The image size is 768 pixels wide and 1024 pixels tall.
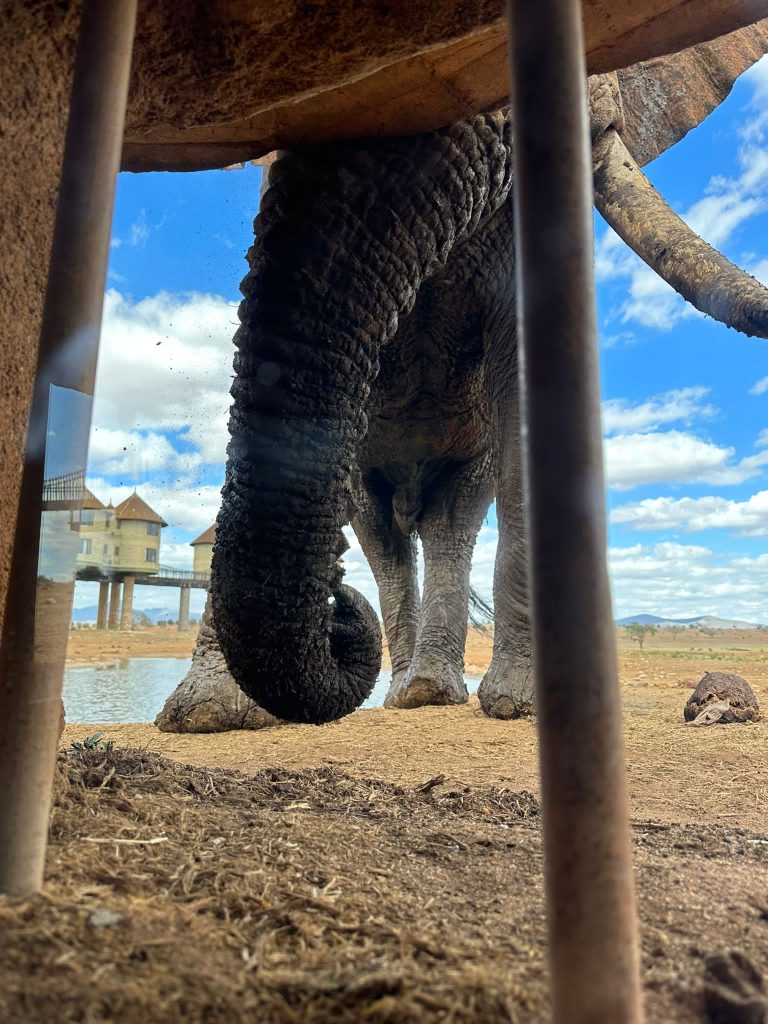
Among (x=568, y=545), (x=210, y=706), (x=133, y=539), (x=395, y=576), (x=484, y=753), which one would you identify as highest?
(x=133, y=539)

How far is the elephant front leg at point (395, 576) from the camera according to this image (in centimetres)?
838

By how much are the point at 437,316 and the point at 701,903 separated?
449 centimetres

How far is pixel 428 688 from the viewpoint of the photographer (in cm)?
710

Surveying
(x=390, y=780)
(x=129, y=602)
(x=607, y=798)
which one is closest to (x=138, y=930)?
(x=607, y=798)

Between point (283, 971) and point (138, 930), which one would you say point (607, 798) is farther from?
point (138, 930)

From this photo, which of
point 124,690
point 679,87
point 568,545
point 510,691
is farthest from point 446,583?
point 568,545

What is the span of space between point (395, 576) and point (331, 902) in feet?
22.9

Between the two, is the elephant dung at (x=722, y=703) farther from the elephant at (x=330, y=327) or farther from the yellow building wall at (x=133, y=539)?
the yellow building wall at (x=133, y=539)

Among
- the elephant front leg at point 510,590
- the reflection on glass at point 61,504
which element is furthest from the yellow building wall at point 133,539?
the reflection on glass at point 61,504

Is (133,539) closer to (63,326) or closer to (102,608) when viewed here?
(63,326)

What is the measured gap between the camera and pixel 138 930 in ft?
4.16

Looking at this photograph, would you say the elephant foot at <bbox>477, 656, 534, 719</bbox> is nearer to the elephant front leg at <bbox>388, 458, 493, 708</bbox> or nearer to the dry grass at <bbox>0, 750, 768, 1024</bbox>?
the elephant front leg at <bbox>388, 458, 493, 708</bbox>

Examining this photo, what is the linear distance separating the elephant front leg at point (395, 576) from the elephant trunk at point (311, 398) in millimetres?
5168

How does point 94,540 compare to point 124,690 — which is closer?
point 94,540
